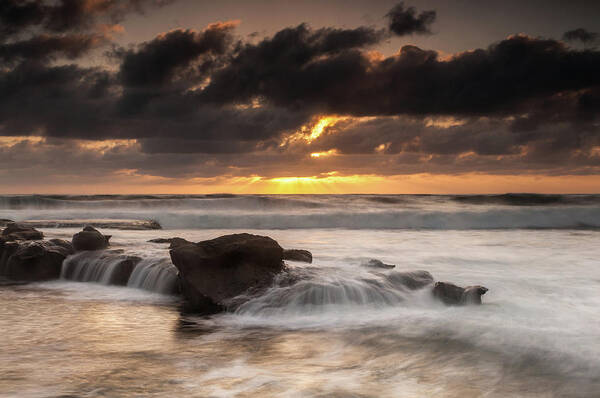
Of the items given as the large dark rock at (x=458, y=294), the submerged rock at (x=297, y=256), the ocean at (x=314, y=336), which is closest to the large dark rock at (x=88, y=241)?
the ocean at (x=314, y=336)

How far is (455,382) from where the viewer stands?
5172mm

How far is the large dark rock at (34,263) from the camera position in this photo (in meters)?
11.6

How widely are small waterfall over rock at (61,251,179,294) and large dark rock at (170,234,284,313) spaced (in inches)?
46.3

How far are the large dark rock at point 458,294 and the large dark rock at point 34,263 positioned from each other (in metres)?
8.23

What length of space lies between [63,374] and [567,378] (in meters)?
5.00

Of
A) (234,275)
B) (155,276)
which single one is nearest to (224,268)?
(234,275)

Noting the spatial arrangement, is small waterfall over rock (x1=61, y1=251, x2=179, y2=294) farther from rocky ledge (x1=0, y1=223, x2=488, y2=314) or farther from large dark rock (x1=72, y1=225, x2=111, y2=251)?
rocky ledge (x1=0, y1=223, x2=488, y2=314)

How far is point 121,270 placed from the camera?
10953 mm

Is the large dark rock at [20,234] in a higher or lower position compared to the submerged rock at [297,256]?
higher

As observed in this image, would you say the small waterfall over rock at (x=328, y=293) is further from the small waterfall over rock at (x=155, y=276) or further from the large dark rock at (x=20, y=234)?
Result: the large dark rock at (x=20, y=234)

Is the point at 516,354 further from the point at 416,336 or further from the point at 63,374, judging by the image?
the point at 63,374

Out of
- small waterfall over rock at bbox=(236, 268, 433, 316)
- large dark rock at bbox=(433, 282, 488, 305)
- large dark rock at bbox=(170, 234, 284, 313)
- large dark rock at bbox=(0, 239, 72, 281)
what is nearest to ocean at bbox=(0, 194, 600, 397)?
small waterfall over rock at bbox=(236, 268, 433, 316)

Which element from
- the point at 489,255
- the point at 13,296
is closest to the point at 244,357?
the point at 13,296

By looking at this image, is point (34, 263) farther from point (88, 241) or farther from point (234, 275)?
point (234, 275)
